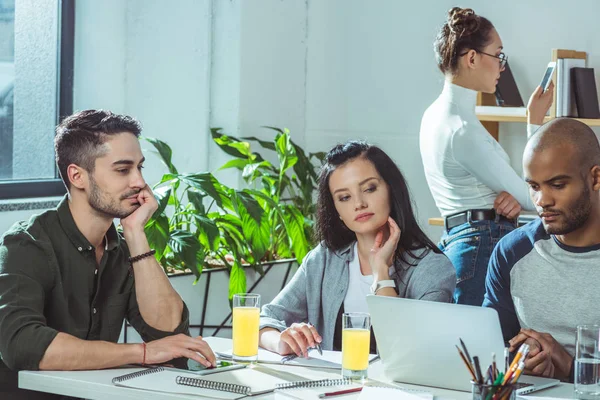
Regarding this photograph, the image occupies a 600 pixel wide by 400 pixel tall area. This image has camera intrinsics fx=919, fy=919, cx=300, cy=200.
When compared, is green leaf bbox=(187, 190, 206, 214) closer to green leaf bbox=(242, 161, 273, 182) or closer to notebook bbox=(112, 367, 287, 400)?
green leaf bbox=(242, 161, 273, 182)

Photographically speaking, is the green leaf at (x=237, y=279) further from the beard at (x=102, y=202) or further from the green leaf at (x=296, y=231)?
the beard at (x=102, y=202)

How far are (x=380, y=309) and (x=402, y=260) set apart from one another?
1.80ft

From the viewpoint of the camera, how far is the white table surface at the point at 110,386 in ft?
5.87

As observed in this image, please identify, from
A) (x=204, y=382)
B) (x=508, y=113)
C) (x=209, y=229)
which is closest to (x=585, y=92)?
(x=508, y=113)

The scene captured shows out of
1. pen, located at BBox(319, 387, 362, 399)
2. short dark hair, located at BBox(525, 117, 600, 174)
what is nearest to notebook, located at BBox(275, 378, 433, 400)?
pen, located at BBox(319, 387, 362, 399)

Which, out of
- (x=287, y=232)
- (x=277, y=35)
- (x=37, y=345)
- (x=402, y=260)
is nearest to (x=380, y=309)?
(x=402, y=260)

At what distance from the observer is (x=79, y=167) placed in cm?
232

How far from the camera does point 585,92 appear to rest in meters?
3.77

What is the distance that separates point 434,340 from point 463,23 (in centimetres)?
150

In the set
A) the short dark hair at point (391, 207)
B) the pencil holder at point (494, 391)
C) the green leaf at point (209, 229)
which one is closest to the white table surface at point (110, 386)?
the pencil holder at point (494, 391)

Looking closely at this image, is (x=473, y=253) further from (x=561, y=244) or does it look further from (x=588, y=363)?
(x=588, y=363)

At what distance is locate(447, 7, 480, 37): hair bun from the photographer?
3023 millimetres

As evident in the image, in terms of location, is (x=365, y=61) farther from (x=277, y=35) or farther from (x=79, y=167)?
(x=79, y=167)

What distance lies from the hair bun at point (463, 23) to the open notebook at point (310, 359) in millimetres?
1303
